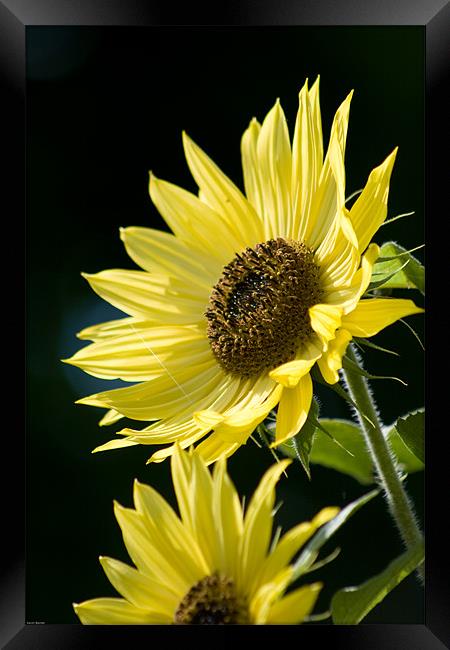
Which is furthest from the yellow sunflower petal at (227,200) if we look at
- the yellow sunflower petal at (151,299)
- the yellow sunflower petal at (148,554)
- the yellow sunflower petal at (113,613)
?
the yellow sunflower petal at (113,613)

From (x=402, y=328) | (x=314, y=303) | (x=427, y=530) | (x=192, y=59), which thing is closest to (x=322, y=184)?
(x=314, y=303)

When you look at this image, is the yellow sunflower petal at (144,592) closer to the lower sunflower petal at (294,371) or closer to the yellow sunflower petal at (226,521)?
the yellow sunflower petal at (226,521)

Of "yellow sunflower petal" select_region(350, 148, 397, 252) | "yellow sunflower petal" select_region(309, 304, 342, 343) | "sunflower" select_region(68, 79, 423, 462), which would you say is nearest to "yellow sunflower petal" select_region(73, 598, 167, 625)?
"sunflower" select_region(68, 79, 423, 462)

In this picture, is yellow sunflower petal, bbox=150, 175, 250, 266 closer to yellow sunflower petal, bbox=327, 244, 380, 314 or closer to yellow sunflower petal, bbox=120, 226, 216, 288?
yellow sunflower petal, bbox=120, 226, 216, 288

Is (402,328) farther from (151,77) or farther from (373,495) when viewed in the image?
(151,77)

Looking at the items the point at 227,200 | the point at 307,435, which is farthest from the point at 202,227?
the point at 307,435
